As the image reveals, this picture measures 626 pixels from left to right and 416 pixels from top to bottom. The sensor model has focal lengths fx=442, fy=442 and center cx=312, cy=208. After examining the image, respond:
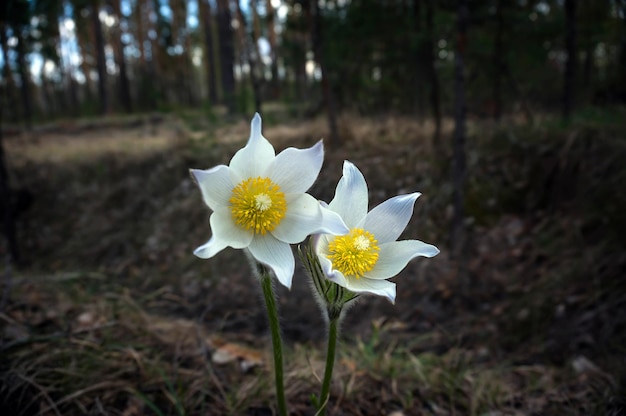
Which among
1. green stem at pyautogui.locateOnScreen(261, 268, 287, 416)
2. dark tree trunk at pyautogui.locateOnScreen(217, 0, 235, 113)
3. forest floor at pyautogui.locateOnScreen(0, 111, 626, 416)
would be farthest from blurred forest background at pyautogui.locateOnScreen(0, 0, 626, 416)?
green stem at pyautogui.locateOnScreen(261, 268, 287, 416)

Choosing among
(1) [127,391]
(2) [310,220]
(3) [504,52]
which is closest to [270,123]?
(3) [504,52]

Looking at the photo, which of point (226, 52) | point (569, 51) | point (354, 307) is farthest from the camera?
point (226, 52)

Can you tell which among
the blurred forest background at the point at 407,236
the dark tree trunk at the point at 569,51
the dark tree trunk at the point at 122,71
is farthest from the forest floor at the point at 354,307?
the dark tree trunk at the point at 122,71

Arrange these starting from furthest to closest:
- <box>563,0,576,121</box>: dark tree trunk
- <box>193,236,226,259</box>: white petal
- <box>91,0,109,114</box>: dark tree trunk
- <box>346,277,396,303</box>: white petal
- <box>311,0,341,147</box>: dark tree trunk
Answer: <box>91,0,109,114</box>: dark tree trunk → <box>563,0,576,121</box>: dark tree trunk → <box>311,0,341,147</box>: dark tree trunk → <box>346,277,396,303</box>: white petal → <box>193,236,226,259</box>: white petal

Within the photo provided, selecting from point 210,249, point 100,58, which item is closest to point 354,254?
point 210,249

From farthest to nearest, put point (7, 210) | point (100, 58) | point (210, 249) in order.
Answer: point (100, 58) < point (7, 210) < point (210, 249)

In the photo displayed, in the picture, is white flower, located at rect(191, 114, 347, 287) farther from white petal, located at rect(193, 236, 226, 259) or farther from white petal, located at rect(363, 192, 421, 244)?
white petal, located at rect(363, 192, 421, 244)

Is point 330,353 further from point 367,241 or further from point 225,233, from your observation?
point 225,233
